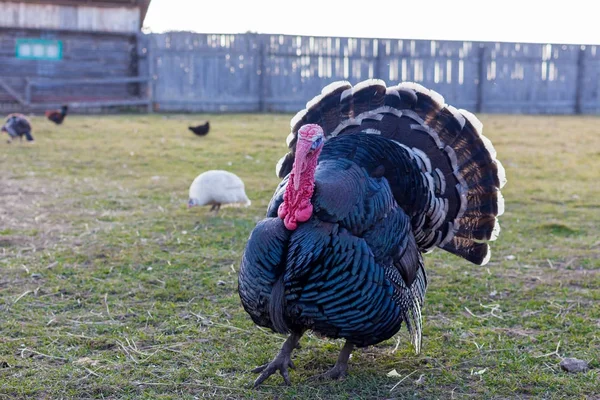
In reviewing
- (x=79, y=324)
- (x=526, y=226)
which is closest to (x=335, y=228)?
(x=79, y=324)

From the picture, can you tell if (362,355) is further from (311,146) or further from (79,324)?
(79,324)

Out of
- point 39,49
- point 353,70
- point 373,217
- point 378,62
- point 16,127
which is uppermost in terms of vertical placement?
point 39,49

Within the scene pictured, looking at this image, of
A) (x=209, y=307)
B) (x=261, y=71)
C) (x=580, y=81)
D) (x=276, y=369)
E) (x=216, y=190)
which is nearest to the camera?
(x=276, y=369)

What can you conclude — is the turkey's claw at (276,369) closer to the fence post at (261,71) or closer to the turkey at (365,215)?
the turkey at (365,215)

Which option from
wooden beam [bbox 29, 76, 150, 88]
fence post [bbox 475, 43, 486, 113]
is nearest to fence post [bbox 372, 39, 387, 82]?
fence post [bbox 475, 43, 486, 113]

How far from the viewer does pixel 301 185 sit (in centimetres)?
307

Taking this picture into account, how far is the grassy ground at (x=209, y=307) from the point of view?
3381 millimetres

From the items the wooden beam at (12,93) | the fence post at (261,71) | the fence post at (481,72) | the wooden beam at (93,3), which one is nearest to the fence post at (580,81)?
the fence post at (481,72)

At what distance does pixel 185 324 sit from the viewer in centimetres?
408

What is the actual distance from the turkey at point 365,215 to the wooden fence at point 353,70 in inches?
577

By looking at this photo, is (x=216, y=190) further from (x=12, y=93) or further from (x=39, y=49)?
(x=39, y=49)

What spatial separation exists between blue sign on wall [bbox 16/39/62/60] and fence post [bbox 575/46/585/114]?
14.1 m

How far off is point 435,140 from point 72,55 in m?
16.1

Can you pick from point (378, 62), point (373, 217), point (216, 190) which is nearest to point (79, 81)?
point (378, 62)
